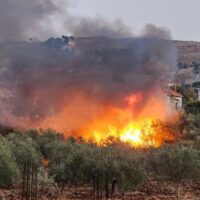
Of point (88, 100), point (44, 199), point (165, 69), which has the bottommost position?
point (44, 199)

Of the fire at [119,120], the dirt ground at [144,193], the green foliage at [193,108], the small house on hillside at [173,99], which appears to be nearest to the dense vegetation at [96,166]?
the dirt ground at [144,193]

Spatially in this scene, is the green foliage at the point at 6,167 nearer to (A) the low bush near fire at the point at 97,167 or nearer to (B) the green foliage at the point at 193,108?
(A) the low bush near fire at the point at 97,167

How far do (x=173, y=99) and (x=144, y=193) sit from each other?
43.7m

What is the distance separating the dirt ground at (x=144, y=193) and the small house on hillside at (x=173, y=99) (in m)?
30.6

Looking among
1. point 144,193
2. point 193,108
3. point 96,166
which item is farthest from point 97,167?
point 193,108

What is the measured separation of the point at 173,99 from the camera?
276ft

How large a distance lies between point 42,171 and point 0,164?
6141 millimetres

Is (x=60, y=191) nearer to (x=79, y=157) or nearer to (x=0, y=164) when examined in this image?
(x=79, y=157)

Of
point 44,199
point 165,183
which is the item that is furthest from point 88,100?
point 44,199

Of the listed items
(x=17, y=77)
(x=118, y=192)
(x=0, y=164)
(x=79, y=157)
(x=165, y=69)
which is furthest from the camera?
(x=165, y=69)

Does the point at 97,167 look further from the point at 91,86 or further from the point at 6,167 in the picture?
the point at 91,86

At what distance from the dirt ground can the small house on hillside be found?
3057 centimetres

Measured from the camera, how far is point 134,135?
67.9 meters

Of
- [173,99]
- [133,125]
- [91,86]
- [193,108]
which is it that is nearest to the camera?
[91,86]
